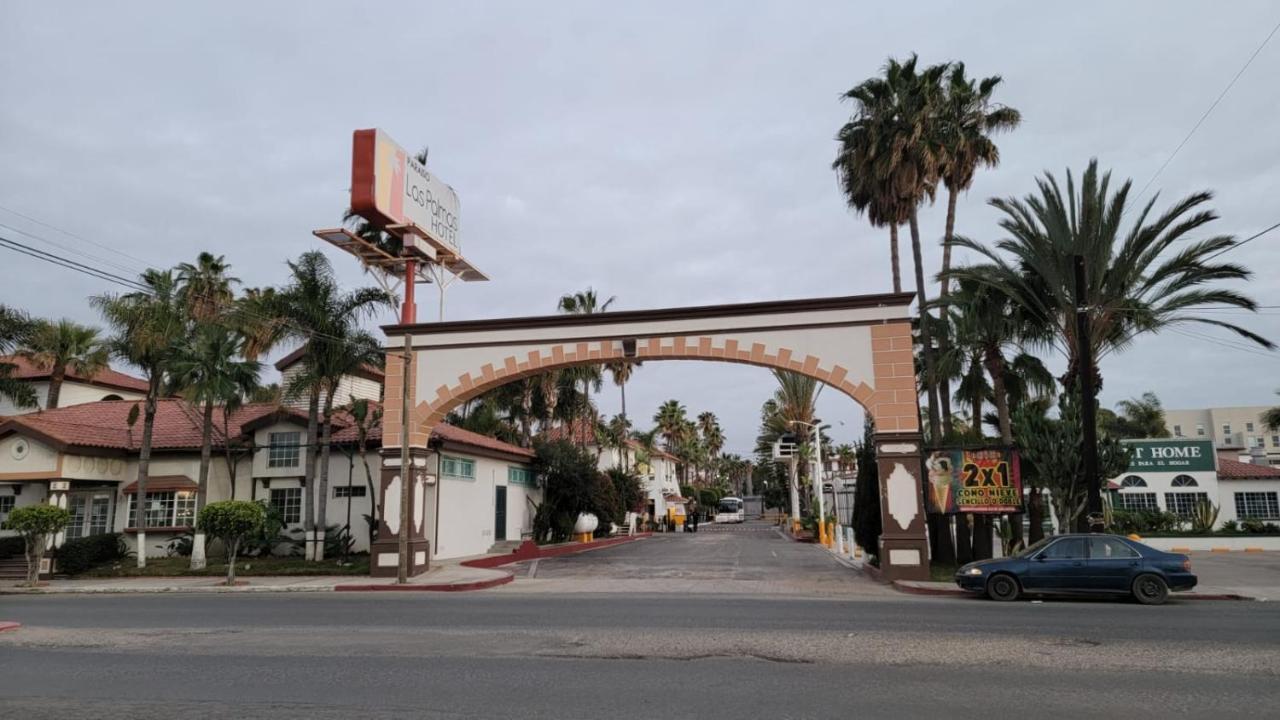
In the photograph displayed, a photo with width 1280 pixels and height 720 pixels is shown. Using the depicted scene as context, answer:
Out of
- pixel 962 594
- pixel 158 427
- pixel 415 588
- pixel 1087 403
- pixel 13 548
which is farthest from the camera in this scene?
pixel 158 427

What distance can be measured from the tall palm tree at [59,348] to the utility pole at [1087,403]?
3396 centimetres

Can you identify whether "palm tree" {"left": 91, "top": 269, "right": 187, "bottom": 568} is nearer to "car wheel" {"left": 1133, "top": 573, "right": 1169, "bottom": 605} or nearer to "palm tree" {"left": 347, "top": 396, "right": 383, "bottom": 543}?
"palm tree" {"left": 347, "top": 396, "right": 383, "bottom": 543}

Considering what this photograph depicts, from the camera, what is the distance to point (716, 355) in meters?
21.7

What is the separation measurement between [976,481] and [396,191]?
57.4ft

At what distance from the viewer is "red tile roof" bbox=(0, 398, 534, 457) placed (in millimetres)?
26344

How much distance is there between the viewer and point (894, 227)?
2728cm

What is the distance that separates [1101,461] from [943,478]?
12.8 feet

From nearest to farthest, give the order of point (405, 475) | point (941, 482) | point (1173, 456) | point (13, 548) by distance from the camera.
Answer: point (941, 482) < point (405, 475) < point (13, 548) < point (1173, 456)

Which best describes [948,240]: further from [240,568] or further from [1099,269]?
[240,568]

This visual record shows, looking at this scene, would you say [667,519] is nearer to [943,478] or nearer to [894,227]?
→ [894,227]

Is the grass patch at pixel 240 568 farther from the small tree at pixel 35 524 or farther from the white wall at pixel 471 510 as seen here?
the white wall at pixel 471 510

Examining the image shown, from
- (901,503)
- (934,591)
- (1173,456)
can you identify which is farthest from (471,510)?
(1173,456)

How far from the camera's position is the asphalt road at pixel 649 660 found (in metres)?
7.24

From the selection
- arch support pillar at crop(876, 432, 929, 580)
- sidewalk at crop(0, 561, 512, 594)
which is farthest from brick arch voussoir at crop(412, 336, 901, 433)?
sidewalk at crop(0, 561, 512, 594)
